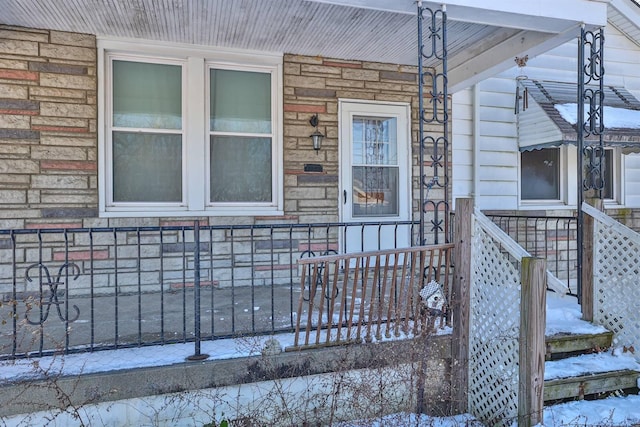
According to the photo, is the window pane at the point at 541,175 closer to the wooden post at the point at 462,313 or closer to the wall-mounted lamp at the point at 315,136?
the wall-mounted lamp at the point at 315,136

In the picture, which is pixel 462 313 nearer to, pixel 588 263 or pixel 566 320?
pixel 566 320

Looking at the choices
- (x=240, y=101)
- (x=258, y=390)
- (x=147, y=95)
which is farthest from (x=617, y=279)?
(x=147, y=95)

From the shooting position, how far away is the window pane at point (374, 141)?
17.2 ft

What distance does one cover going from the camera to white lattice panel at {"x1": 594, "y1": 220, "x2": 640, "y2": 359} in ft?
10.6

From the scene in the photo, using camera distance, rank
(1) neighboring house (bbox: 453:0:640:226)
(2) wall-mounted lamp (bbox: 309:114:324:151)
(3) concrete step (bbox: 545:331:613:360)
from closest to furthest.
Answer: (3) concrete step (bbox: 545:331:613:360), (2) wall-mounted lamp (bbox: 309:114:324:151), (1) neighboring house (bbox: 453:0:640:226)

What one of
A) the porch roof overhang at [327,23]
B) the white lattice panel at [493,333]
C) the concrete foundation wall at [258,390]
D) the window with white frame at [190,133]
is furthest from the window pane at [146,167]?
the white lattice panel at [493,333]

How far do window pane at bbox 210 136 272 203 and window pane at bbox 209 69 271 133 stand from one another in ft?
0.48

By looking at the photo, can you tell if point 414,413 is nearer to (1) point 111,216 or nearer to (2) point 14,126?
(1) point 111,216

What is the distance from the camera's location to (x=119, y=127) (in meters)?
4.43

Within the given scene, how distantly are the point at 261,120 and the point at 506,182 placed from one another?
3431 mm

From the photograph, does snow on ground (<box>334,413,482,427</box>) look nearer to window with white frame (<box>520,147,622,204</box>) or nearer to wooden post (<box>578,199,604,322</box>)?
wooden post (<box>578,199,604,322</box>)

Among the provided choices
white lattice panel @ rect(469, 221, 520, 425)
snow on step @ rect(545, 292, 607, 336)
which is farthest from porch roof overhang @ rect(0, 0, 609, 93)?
snow on step @ rect(545, 292, 607, 336)

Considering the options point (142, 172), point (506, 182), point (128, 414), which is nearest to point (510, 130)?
point (506, 182)

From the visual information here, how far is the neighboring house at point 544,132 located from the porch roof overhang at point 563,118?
1 cm
